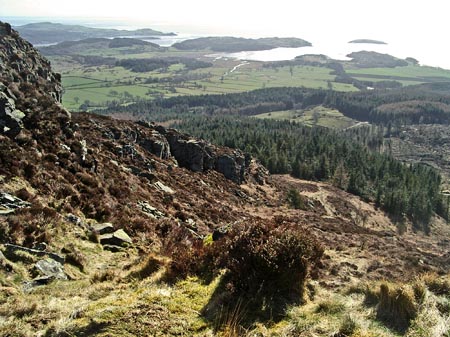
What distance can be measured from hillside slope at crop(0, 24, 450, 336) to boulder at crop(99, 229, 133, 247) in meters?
0.09

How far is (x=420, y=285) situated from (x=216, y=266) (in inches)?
214

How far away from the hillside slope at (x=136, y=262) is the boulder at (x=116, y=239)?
0.30ft

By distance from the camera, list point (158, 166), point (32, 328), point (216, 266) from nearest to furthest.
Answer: point (32, 328) → point (216, 266) → point (158, 166)

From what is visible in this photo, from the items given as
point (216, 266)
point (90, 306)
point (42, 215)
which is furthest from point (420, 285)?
point (42, 215)

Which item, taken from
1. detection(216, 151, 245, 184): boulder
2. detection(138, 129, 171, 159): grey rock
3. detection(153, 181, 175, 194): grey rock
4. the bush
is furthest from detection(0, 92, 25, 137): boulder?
detection(216, 151, 245, 184): boulder

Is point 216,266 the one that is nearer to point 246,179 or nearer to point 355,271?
point 355,271

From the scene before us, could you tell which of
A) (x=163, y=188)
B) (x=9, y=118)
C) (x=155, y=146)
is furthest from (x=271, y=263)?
(x=155, y=146)

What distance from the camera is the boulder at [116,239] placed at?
15549mm

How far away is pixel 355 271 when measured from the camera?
48.9 feet

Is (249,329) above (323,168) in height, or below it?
above

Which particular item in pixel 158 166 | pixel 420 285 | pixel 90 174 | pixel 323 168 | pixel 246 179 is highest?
pixel 420 285

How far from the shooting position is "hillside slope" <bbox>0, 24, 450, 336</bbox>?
7.70 metres

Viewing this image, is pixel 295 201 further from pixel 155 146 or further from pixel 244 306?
pixel 244 306

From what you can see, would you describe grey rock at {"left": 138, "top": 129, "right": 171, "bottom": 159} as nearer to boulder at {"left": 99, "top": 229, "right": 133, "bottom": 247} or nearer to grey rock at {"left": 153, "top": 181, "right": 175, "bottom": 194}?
grey rock at {"left": 153, "top": 181, "right": 175, "bottom": 194}
